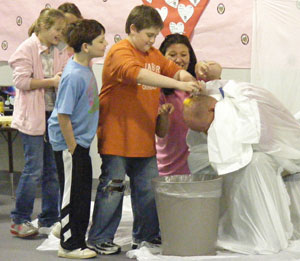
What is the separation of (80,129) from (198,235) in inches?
31.5

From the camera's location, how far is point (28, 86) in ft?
12.3

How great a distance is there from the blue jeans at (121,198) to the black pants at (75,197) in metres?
0.12

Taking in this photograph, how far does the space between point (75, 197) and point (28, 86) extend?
838 millimetres

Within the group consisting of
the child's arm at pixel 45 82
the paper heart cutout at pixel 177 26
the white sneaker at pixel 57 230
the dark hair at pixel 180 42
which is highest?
the paper heart cutout at pixel 177 26

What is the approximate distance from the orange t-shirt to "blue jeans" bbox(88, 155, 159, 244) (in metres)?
0.08

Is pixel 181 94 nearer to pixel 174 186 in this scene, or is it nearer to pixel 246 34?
pixel 174 186

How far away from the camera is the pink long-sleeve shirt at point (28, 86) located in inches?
148

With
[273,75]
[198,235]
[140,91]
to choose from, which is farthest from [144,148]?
[273,75]

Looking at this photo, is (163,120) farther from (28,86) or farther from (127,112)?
(28,86)

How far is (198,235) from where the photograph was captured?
319cm

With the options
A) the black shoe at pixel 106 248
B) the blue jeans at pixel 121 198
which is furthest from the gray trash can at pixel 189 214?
the black shoe at pixel 106 248

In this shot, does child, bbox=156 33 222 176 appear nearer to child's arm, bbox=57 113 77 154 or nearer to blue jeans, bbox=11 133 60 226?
child's arm, bbox=57 113 77 154

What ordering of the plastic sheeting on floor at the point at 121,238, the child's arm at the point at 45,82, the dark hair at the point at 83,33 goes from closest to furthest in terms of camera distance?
1. the dark hair at the point at 83,33
2. the plastic sheeting on floor at the point at 121,238
3. the child's arm at the point at 45,82

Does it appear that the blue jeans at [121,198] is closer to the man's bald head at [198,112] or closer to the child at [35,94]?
the man's bald head at [198,112]
